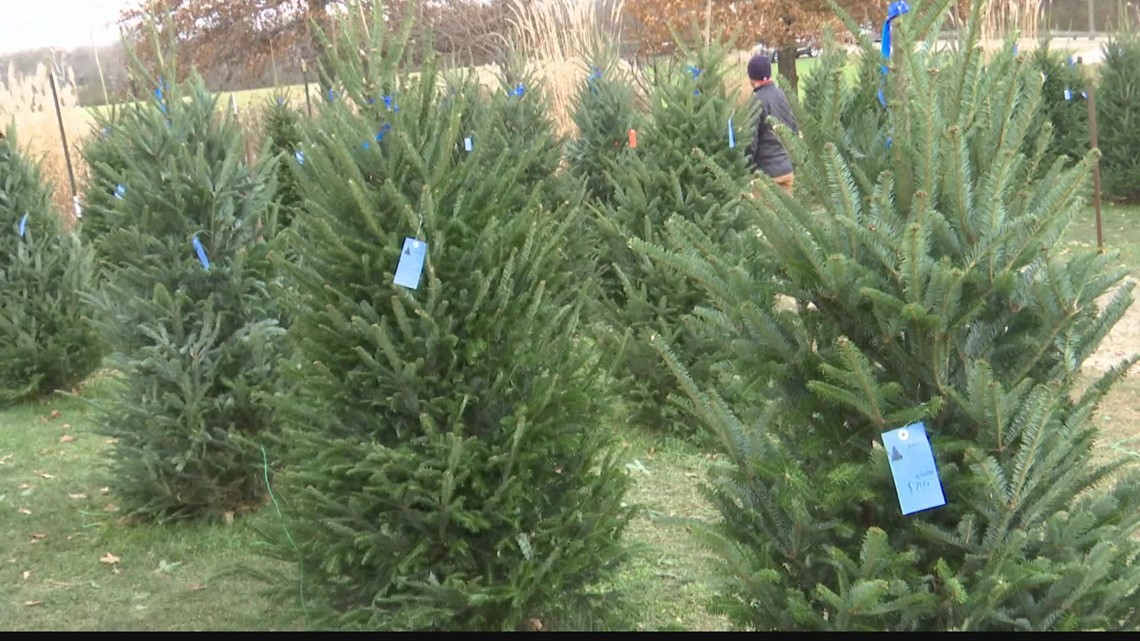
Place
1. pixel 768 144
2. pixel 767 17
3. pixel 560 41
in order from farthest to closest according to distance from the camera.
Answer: pixel 767 17 → pixel 560 41 → pixel 768 144

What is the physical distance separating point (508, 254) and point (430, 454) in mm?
784

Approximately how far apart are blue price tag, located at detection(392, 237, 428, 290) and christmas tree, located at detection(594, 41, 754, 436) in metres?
3.26

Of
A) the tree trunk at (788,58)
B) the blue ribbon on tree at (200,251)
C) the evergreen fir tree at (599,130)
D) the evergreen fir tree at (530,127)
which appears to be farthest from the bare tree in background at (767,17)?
the blue ribbon on tree at (200,251)

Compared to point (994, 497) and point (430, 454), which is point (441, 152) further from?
point (994, 497)

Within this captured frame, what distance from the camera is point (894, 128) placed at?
8.54 ft

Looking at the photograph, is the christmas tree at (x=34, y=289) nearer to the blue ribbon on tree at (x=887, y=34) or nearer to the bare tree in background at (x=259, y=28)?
the blue ribbon on tree at (x=887, y=34)

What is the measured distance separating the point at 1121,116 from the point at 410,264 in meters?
14.6

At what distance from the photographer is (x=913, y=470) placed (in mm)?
2373

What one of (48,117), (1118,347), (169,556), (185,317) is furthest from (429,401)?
(48,117)

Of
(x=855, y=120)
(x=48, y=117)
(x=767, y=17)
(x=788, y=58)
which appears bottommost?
(x=855, y=120)

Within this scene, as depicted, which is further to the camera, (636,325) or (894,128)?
(636,325)

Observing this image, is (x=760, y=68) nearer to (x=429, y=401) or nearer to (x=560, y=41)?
(x=429, y=401)

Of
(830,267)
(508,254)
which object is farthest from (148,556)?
(830,267)

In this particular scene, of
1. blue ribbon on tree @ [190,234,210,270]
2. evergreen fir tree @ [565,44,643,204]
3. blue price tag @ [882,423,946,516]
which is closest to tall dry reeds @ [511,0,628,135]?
evergreen fir tree @ [565,44,643,204]
